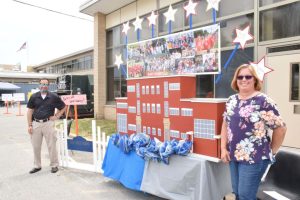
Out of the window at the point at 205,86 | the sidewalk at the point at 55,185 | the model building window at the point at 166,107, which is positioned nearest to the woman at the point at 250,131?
the model building window at the point at 166,107

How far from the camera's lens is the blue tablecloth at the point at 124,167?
4.46 metres

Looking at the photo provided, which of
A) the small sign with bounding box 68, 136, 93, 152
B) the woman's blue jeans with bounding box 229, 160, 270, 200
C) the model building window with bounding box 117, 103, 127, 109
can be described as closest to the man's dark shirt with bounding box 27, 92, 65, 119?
the small sign with bounding box 68, 136, 93, 152

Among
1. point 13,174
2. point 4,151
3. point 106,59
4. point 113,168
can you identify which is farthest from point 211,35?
point 106,59

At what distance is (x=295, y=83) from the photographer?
6.64 m

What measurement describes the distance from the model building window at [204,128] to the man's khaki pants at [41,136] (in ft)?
10.9

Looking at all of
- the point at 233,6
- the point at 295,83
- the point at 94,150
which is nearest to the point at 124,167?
the point at 94,150

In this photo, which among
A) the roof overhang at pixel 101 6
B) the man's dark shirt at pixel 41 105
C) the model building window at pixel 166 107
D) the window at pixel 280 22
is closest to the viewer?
the model building window at pixel 166 107

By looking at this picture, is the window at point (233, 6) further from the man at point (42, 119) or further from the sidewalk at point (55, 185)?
the sidewalk at point (55, 185)

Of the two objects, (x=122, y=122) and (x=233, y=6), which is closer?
(x=122, y=122)

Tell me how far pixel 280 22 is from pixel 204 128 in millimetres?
4534

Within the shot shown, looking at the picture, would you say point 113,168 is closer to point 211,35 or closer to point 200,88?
point 211,35

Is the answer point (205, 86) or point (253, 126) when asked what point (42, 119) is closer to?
point (253, 126)

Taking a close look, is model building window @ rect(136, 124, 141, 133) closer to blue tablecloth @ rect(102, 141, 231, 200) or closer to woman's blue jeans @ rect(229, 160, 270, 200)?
blue tablecloth @ rect(102, 141, 231, 200)

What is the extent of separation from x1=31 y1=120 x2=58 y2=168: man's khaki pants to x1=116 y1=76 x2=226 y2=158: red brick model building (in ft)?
5.51
